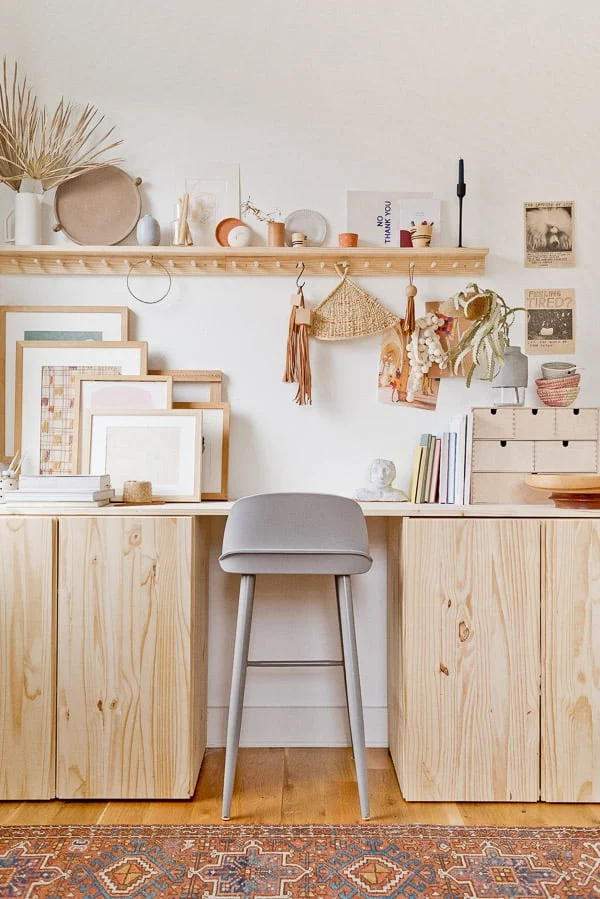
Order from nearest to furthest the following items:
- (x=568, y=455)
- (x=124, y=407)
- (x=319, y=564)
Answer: (x=319, y=564) < (x=568, y=455) < (x=124, y=407)

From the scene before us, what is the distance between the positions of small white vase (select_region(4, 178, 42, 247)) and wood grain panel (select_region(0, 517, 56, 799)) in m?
1.02

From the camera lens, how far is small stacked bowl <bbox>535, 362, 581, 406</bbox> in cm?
241

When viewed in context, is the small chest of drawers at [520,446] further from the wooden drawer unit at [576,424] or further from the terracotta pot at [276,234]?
the terracotta pot at [276,234]

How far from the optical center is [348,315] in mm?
2545

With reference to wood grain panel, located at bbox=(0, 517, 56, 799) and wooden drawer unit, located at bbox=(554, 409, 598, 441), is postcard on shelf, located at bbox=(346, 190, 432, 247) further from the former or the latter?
wood grain panel, located at bbox=(0, 517, 56, 799)

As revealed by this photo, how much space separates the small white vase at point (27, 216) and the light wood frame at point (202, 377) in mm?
606

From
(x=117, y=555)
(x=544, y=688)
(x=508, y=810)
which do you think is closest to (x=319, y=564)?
(x=117, y=555)

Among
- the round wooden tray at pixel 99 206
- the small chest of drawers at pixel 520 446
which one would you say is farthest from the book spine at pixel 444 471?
the round wooden tray at pixel 99 206

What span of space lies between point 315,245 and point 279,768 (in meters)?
1.74

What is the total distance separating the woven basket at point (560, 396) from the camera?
7.92 ft

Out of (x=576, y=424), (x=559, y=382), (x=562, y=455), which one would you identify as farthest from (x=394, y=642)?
(x=559, y=382)

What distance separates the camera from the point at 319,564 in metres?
1.97

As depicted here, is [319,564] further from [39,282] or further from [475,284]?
[39,282]

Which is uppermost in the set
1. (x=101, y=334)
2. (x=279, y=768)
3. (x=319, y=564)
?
(x=101, y=334)
